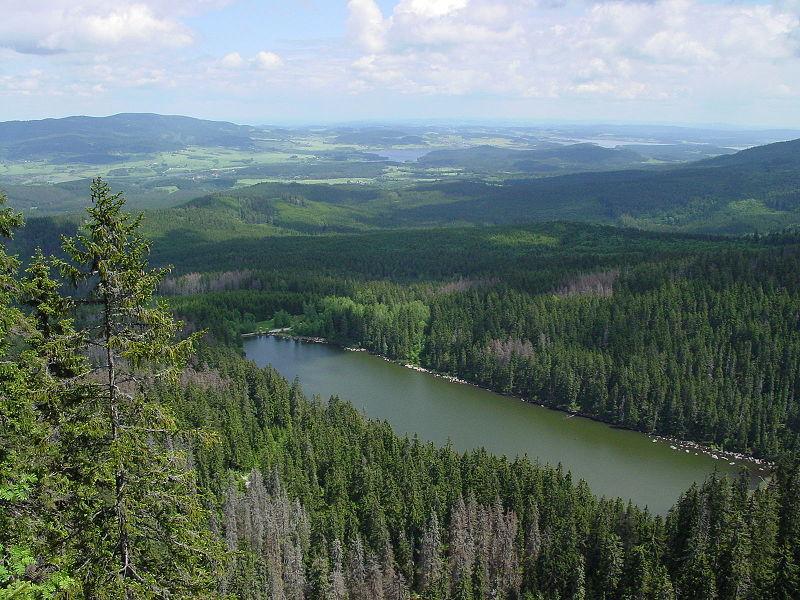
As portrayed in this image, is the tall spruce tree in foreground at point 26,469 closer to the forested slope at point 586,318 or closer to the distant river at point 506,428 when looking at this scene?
the distant river at point 506,428

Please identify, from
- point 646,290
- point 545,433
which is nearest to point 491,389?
point 545,433

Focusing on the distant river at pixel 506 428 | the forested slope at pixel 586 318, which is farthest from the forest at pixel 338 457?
the distant river at pixel 506 428

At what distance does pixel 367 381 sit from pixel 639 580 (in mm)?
66908

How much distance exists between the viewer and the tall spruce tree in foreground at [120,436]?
14.2m

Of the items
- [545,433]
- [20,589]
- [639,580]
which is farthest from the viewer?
[545,433]

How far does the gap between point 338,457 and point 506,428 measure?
2922 cm

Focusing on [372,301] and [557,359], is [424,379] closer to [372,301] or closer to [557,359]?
[557,359]

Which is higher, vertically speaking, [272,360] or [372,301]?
[372,301]

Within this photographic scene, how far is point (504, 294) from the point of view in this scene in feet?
406

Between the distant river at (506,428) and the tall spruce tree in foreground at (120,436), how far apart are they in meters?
57.9

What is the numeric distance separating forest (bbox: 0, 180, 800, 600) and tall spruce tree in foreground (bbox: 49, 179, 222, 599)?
5cm

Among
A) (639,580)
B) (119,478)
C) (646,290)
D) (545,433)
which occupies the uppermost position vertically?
(119,478)

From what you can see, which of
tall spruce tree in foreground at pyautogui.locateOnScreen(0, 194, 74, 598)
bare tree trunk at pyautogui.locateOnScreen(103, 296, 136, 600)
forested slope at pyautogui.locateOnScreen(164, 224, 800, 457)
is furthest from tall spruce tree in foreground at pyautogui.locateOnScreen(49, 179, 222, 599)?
forested slope at pyautogui.locateOnScreen(164, 224, 800, 457)

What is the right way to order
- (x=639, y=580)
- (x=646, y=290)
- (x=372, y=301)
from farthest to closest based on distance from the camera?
(x=372, y=301) < (x=646, y=290) < (x=639, y=580)
